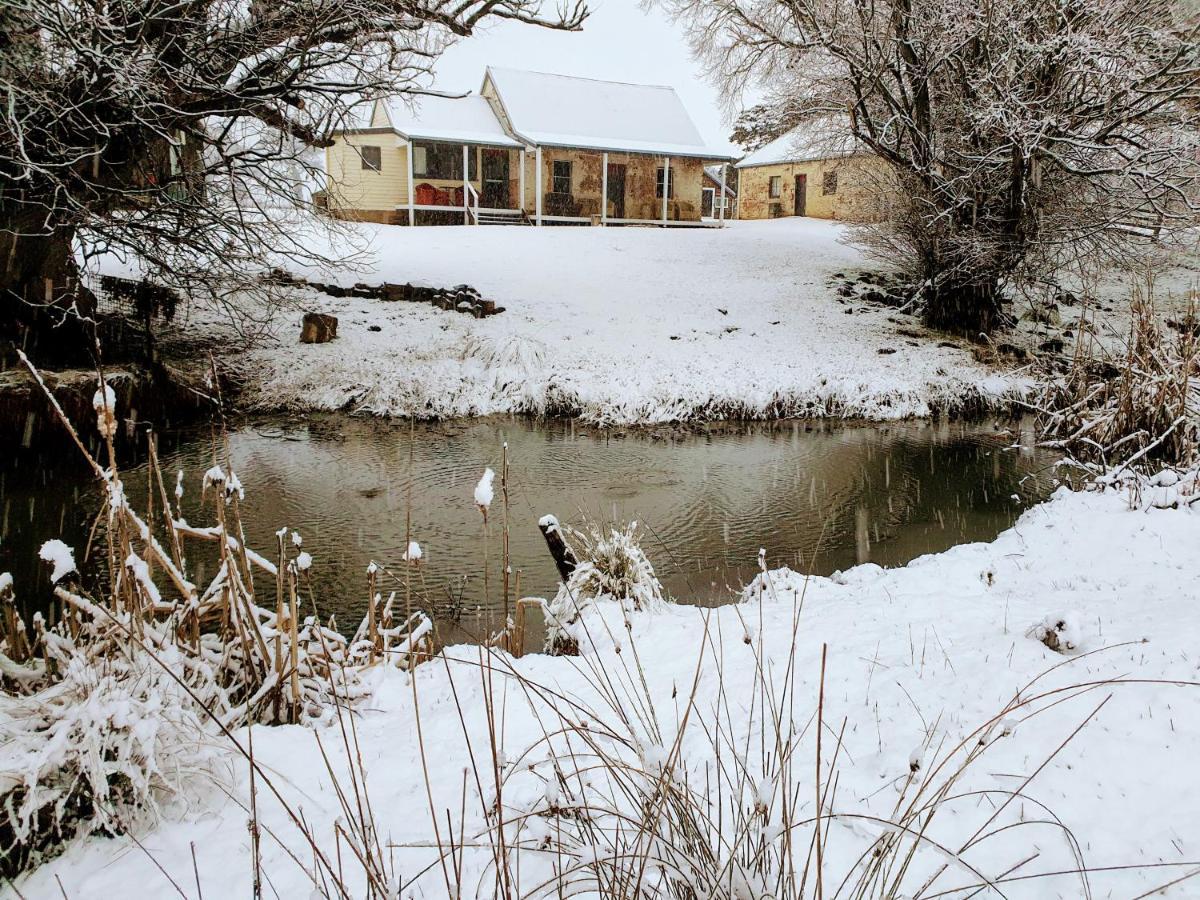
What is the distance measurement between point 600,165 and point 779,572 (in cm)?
2688

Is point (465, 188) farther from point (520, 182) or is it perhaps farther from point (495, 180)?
point (495, 180)

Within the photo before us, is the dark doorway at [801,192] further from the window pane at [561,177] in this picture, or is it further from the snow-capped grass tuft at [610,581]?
the snow-capped grass tuft at [610,581]

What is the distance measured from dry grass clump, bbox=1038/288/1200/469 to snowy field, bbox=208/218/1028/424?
4547mm

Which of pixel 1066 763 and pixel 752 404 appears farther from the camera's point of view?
pixel 752 404

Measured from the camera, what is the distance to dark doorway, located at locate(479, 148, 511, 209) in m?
29.6

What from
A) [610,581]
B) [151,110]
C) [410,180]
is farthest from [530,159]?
[610,581]

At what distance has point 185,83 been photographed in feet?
29.1

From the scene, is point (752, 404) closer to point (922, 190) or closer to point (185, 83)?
point (922, 190)

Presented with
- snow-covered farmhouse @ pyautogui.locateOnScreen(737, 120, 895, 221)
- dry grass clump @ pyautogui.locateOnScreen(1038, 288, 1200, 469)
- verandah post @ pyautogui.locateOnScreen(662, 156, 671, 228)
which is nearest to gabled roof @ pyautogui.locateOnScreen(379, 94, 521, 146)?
verandah post @ pyautogui.locateOnScreen(662, 156, 671, 228)

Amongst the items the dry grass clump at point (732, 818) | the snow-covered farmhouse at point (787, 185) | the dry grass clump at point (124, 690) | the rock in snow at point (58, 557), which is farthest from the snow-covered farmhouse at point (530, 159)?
the dry grass clump at point (732, 818)

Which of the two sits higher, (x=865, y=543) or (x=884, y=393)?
A: (x=884, y=393)

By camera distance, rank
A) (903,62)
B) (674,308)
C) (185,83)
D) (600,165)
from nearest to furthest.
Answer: (185,83)
(903,62)
(674,308)
(600,165)

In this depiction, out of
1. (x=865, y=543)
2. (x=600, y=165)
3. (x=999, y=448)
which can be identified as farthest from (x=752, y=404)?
(x=600, y=165)

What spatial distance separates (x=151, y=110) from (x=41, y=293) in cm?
358
